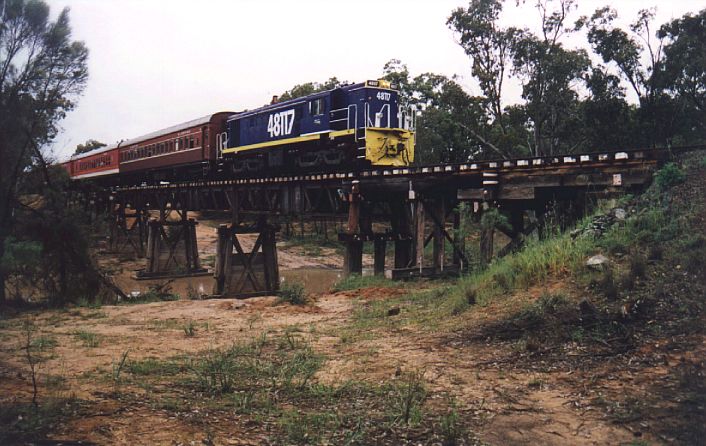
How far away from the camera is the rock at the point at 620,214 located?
9.25m

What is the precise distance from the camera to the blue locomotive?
17609mm

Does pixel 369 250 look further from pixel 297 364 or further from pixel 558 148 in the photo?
pixel 297 364

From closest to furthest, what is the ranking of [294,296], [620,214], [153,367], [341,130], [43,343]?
[153,367] → [43,343] → [620,214] → [294,296] → [341,130]

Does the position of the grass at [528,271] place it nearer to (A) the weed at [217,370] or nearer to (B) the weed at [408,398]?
(B) the weed at [408,398]

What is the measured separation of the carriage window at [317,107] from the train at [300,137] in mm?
35

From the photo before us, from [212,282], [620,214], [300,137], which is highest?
[300,137]

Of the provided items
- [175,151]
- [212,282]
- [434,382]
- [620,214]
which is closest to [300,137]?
[212,282]

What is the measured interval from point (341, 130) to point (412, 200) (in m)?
3.91

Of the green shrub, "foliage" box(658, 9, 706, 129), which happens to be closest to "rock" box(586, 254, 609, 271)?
the green shrub

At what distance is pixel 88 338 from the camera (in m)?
9.02

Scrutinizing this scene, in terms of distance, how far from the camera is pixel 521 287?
884 centimetres

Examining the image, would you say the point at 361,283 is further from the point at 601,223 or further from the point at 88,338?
the point at 88,338

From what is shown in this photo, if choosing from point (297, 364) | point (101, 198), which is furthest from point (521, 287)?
point (101, 198)

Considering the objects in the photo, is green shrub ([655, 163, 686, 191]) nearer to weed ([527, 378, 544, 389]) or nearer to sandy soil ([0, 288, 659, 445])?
sandy soil ([0, 288, 659, 445])
